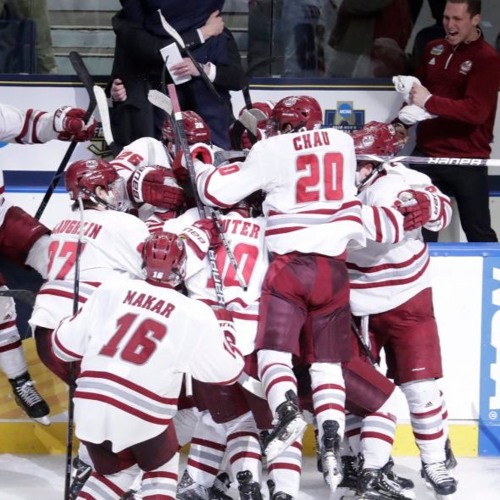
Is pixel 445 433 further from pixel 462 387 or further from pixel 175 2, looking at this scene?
pixel 175 2

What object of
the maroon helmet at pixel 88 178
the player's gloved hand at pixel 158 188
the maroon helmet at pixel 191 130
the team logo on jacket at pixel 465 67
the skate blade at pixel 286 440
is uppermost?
the team logo on jacket at pixel 465 67

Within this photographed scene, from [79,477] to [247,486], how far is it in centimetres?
49

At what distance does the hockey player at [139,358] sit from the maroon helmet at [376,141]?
93 cm

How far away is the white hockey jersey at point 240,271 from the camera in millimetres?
4516

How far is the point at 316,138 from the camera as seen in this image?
14.8ft

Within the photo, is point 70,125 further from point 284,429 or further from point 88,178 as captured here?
point 284,429

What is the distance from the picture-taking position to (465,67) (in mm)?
5688

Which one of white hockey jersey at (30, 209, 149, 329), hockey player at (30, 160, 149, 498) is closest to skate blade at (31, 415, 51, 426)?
hockey player at (30, 160, 149, 498)

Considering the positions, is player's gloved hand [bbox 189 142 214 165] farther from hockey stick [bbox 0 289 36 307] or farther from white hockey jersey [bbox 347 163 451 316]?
hockey stick [bbox 0 289 36 307]

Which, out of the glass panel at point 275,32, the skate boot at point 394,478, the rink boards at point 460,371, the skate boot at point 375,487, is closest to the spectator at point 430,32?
the glass panel at point 275,32

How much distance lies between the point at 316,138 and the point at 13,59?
194cm

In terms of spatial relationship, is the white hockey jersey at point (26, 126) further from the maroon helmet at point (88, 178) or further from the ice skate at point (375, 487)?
the ice skate at point (375, 487)

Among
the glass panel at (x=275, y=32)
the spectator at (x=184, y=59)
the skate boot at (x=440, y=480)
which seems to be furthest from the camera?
the glass panel at (x=275, y=32)

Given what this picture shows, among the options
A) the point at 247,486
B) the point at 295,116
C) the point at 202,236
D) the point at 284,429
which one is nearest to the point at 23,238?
the point at 202,236
